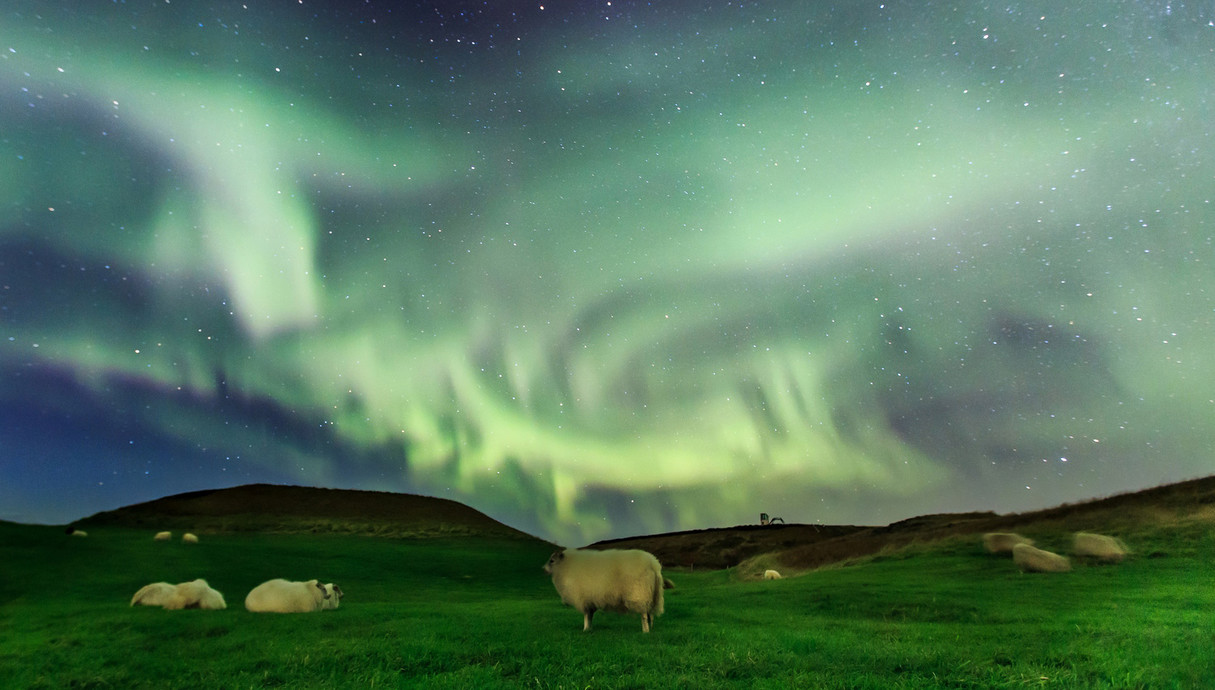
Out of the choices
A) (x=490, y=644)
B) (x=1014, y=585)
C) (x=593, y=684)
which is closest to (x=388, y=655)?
(x=490, y=644)

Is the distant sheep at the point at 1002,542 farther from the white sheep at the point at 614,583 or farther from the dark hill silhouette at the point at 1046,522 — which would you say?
the white sheep at the point at 614,583

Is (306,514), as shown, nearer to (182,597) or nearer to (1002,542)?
(182,597)

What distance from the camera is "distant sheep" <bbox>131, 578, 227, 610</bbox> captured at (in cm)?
2339

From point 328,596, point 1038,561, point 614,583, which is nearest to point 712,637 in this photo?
point 614,583

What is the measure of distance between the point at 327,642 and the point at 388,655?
10.4 feet

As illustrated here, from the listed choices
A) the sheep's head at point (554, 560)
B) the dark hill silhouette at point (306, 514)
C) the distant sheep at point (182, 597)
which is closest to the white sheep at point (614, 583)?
the sheep's head at point (554, 560)

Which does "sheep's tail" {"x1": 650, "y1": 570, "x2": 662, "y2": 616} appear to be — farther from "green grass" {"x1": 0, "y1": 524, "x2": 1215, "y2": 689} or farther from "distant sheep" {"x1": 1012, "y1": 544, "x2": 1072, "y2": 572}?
"distant sheep" {"x1": 1012, "y1": 544, "x2": 1072, "y2": 572}

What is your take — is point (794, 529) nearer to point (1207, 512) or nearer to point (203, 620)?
point (1207, 512)

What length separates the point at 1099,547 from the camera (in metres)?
29.8

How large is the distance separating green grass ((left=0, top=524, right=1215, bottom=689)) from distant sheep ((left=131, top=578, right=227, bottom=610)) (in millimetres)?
814

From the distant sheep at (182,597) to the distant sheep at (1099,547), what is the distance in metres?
40.2

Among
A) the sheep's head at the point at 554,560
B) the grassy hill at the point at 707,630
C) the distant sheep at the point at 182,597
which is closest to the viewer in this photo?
the grassy hill at the point at 707,630

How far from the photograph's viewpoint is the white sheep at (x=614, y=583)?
15.8 metres

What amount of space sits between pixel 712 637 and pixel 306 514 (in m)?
99.2
